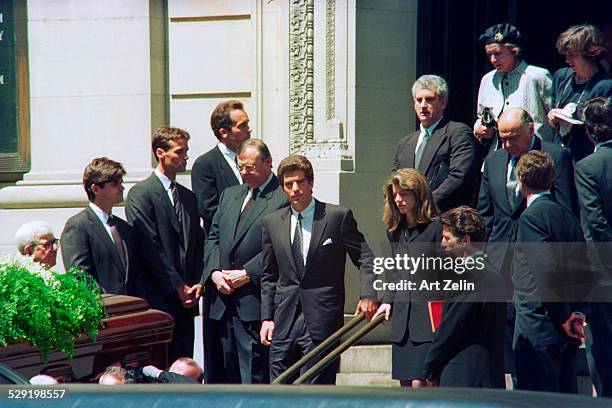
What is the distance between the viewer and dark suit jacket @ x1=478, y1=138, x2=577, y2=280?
23.0ft

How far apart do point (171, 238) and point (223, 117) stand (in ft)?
3.47

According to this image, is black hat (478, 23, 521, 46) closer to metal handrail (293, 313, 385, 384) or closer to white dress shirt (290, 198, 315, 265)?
white dress shirt (290, 198, 315, 265)

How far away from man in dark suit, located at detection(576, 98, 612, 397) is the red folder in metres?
0.96

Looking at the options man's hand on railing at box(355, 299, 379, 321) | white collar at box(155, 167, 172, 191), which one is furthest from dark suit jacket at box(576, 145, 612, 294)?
white collar at box(155, 167, 172, 191)

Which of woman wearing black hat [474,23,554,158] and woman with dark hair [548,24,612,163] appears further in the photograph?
woman wearing black hat [474,23,554,158]

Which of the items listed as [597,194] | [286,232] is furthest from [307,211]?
[597,194]

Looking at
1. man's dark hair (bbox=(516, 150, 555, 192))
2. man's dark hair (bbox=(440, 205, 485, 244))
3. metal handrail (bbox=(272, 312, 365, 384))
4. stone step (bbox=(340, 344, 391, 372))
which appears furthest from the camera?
stone step (bbox=(340, 344, 391, 372))

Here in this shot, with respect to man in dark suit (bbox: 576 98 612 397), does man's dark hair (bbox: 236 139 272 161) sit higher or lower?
higher

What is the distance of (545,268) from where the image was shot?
6.33 m

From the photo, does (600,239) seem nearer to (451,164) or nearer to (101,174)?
(451,164)

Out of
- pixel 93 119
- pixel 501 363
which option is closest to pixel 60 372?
pixel 501 363

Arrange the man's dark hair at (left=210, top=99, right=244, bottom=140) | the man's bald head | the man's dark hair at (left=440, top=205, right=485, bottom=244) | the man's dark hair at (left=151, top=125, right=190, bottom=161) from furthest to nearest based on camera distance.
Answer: the man's dark hair at (left=210, top=99, right=244, bottom=140), the man's dark hair at (left=151, top=125, right=190, bottom=161), the man's bald head, the man's dark hair at (left=440, top=205, right=485, bottom=244)

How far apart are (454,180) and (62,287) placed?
126 inches

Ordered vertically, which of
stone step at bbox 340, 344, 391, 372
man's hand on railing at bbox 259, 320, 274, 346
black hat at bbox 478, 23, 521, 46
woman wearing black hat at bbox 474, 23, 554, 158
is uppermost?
black hat at bbox 478, 23, 521, 46
